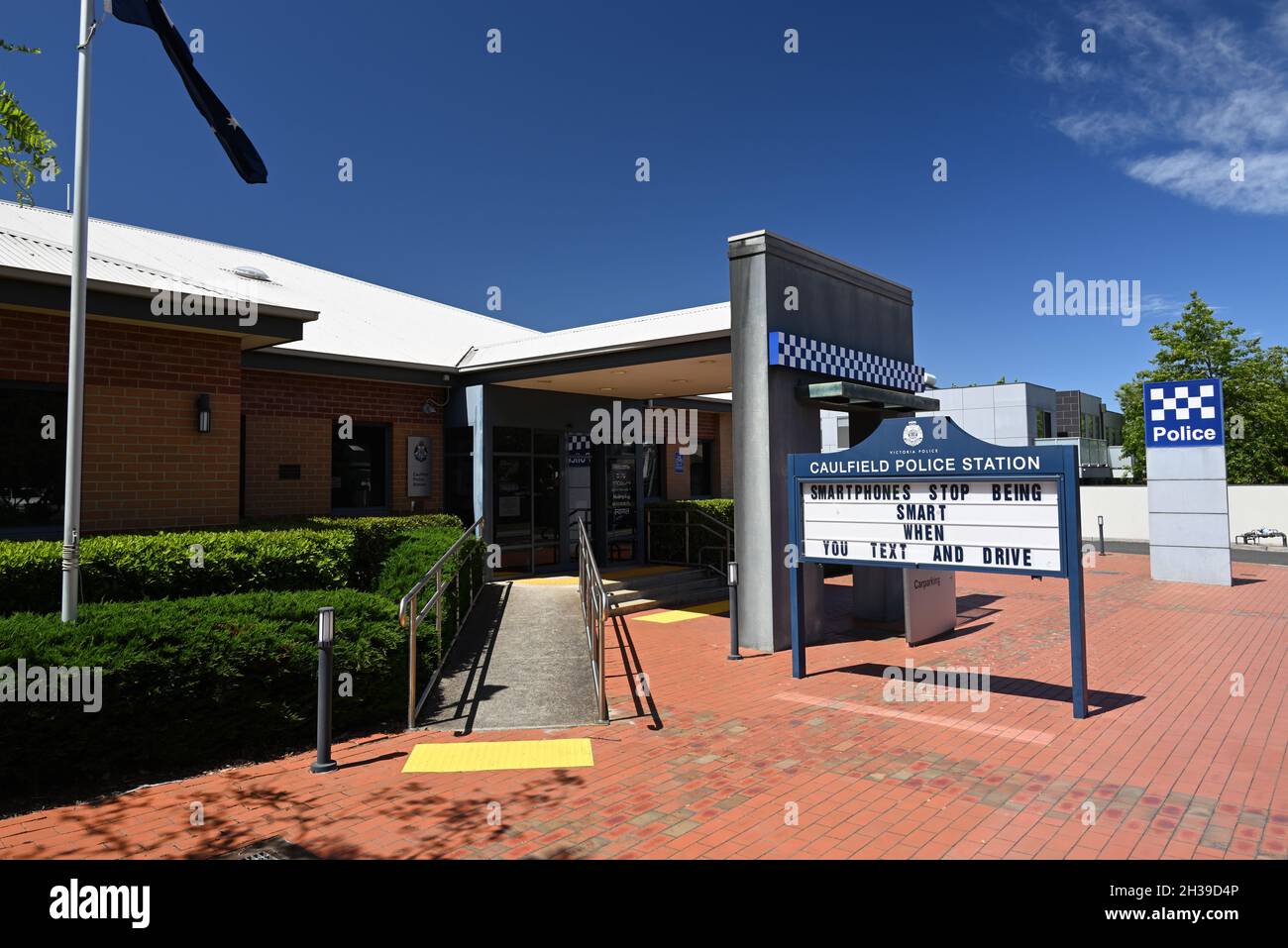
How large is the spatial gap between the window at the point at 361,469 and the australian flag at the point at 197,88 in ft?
20.7

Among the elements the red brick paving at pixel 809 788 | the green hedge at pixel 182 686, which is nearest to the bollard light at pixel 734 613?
the red brick paving at pixel 809 788

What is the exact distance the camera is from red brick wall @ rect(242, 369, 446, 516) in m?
12.0

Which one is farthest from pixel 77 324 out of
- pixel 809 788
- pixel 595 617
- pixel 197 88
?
pixel 809 788

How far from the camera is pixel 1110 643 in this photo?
9.64 m

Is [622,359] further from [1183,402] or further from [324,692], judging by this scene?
[1183,402]

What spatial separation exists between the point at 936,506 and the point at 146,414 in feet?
28.4

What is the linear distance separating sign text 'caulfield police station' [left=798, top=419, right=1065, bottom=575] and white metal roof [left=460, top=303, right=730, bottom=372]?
3.03 meters

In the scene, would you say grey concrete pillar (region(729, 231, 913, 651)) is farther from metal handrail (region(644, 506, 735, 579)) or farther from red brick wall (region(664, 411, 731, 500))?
red brick wall (region(664, 411, 731, 500))

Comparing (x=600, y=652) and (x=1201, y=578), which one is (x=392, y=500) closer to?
(x=600, y=652)

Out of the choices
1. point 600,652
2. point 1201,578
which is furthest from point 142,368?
point 1201,578

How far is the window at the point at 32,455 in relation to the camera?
8109 mm

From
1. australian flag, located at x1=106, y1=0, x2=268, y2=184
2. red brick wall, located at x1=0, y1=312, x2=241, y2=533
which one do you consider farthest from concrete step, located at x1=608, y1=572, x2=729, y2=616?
australian flag, located at x1=106, y1=0, x2=268, y2=184
